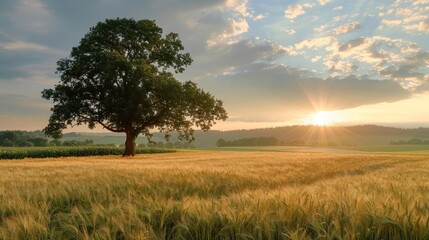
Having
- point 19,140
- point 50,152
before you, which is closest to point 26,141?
point 19,140

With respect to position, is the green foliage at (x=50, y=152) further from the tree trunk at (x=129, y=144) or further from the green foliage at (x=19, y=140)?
the green foliage at (x=19, y=140)

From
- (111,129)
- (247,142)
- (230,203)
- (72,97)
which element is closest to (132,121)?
Result: (111,129)

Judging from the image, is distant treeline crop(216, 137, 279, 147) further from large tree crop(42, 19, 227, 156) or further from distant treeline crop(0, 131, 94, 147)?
large tree crop(42, 19, 227, 156)

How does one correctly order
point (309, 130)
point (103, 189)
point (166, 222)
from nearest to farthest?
point (166, 222), point (103, 189), point (309, 130)

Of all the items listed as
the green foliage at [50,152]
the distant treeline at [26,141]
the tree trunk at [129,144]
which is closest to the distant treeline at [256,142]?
the distant treeline at [26,141]

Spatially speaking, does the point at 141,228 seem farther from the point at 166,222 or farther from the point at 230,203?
the point at 230,203

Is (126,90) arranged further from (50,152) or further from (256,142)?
(256,142)

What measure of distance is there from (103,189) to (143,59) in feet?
96.5

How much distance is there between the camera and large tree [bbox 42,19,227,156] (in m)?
32.9

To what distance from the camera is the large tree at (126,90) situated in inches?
1296

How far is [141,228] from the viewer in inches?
129

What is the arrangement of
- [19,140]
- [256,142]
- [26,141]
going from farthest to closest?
[256,142] < [19,140] < [26,141]

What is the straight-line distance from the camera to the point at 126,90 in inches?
1357

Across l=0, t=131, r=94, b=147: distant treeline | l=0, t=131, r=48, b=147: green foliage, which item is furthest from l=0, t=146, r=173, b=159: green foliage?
l=0, t=131, r=48, b=147: green foliage
